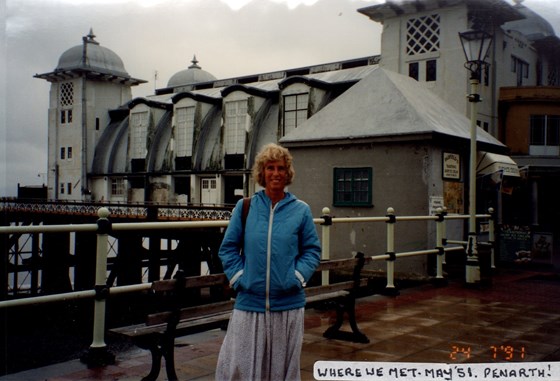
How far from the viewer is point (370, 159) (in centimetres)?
1156

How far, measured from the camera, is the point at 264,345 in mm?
3275

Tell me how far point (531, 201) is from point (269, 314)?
20827 mm

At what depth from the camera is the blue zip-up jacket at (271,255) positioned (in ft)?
10.5

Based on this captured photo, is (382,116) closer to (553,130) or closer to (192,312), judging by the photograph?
(192,312)

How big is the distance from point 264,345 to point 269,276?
0.42m

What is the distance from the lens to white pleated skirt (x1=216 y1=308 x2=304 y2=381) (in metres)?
3.25

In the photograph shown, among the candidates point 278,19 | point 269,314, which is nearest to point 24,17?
point 278,19

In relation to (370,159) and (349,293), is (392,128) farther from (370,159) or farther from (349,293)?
(349,293)

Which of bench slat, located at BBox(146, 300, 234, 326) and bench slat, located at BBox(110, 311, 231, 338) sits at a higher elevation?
bench slat, located at BBox(146, 300, 234, 326)

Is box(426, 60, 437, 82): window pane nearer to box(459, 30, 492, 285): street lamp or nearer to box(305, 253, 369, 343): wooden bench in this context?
box(459, 30, 492, 285): street lamp

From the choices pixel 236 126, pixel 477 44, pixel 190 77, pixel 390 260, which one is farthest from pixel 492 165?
pixel 190 77

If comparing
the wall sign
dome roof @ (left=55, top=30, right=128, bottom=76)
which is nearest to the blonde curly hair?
dome roof @ (left=55, top=30, right=128, bottom=76)

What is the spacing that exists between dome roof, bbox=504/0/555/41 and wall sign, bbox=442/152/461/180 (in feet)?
9.26

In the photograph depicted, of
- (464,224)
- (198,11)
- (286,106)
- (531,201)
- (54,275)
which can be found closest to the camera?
(198,11)
